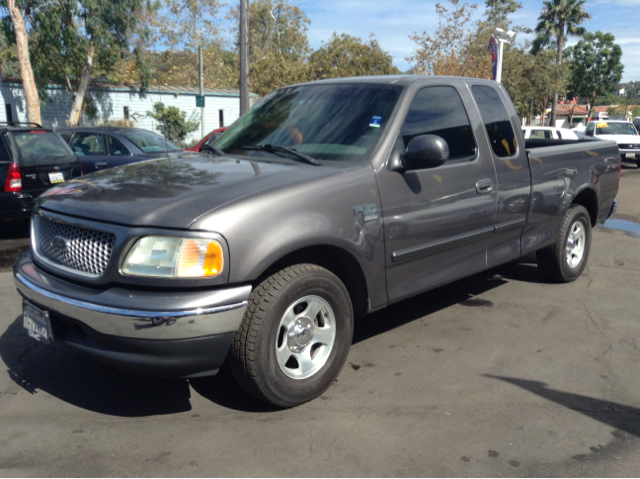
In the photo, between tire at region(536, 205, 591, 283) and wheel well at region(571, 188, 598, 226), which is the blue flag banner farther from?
tire at region(536, 205, 591, 283)

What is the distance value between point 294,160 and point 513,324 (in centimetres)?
238

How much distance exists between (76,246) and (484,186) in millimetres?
2896

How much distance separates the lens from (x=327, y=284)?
3377 mm

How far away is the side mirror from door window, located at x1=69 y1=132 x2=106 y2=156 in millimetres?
7882

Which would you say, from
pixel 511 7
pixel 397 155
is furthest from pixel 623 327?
pixel 511 7

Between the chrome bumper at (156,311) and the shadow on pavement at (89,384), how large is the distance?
2.04ft

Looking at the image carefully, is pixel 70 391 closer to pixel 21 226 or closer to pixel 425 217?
pixel 425 217

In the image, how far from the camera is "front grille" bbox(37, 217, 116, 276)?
3.02m

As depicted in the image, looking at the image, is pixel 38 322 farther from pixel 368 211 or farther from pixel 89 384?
pixel 368 211

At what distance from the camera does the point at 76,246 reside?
316 centimetres

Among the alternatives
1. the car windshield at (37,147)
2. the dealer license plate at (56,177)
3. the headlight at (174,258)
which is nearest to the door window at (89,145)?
the car windshield at (37,147)

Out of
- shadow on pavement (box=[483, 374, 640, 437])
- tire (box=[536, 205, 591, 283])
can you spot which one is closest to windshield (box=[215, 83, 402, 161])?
shadow on pavement (box=[483, 374, 640, 437])

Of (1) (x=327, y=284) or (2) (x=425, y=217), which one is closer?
(1) (x=327, y=284)

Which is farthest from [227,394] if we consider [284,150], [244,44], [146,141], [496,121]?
[244,44]
